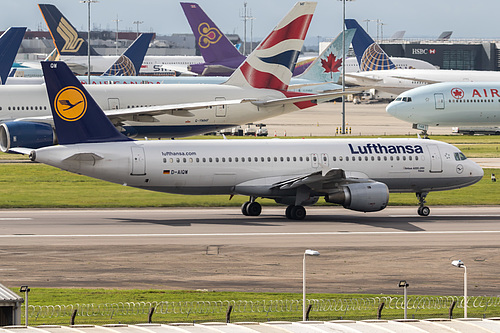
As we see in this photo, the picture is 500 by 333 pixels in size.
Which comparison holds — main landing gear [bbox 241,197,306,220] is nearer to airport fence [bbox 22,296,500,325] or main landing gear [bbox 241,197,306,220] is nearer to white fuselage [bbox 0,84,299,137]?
airport fence [bbox 22,296,500,325]

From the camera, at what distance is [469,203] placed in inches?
2148

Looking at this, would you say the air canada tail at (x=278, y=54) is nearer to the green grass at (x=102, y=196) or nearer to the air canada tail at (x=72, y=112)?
the green grass at (x=102, y=196)

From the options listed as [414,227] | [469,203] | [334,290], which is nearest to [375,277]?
[334,290]

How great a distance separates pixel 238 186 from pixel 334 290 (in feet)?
52.1

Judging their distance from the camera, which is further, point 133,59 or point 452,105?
point 133,59

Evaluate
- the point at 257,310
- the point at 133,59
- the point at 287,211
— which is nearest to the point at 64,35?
the point at 133,59

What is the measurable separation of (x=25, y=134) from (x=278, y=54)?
733 inches

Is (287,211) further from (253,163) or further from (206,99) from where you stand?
(206,99)

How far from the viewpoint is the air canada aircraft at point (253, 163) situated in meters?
44.4

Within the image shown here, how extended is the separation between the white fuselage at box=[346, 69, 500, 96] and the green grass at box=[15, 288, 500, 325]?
106 metres

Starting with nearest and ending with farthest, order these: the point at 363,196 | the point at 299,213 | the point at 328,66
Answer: the point at 363,196 → the point at 299,213 → the point at 328,66

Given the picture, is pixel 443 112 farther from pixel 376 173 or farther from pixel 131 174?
pixel 131 174

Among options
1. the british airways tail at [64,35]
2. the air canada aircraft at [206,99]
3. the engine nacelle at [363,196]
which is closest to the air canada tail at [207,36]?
the air canada aircraft at [206,99]

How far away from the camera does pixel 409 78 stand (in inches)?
5344
